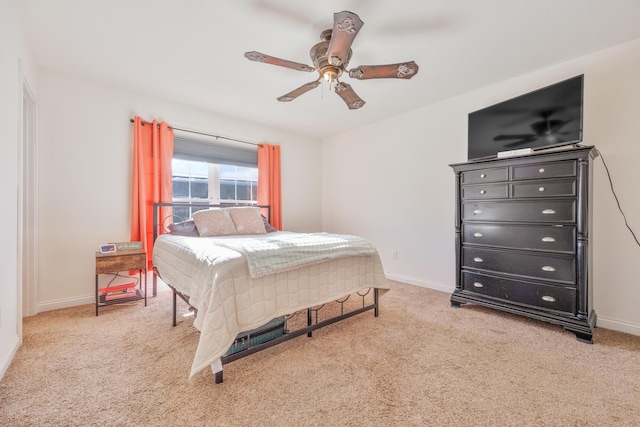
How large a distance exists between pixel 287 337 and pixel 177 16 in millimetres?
2439

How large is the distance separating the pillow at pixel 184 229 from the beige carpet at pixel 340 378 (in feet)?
3.23

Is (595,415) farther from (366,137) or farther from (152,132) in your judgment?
(152,132)

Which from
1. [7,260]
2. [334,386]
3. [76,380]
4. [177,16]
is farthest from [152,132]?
Answer: [334,386]

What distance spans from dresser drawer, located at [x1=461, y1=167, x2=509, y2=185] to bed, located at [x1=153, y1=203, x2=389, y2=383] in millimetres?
1264

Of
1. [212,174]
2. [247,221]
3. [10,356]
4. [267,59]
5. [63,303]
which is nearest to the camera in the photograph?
[10,356]

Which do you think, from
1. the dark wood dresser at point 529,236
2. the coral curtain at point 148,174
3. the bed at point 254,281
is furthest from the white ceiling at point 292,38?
the bed at point 254,281

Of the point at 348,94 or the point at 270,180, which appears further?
the point at 270,180

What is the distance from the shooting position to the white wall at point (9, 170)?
5.16 feet

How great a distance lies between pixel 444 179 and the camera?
3250mm

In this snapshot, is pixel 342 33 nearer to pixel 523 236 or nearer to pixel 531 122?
pixel 531 122

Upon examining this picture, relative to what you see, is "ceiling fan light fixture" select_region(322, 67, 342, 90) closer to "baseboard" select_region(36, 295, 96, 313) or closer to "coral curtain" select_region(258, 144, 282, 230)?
"coral curtain" select_region(258, 144, 282, 230)

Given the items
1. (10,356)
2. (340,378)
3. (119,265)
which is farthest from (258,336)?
(119,265)

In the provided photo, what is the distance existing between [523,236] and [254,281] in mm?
2319

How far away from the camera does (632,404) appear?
133cm
